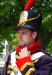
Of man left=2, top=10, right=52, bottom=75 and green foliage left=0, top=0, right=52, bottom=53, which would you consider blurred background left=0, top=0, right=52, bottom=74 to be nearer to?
green foliage left=0, top=0, right=52, bottom=53

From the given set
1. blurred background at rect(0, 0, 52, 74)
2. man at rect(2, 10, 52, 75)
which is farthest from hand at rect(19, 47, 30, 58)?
blurred background at rect(0, 0, 52, 74)

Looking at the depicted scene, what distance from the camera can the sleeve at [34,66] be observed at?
186 inches

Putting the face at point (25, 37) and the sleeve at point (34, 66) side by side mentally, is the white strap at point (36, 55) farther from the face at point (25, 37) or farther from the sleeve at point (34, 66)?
the face at point (25, 37)

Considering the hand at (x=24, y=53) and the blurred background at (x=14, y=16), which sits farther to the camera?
the blurred background at (x=14, y=16)

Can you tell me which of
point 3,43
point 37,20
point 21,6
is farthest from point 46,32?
point 37,20

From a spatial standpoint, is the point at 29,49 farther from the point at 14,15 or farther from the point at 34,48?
the point at 14,15

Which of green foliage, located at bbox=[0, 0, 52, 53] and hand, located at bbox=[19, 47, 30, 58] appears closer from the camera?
hand, located at bbox=[19, 47, 30, 58]

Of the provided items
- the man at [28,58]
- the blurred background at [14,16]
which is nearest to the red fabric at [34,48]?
the man at [28,58]

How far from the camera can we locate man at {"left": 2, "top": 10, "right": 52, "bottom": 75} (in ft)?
15.5

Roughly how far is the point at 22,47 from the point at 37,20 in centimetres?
41

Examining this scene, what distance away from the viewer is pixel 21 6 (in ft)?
32.8

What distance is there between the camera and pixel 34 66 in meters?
4.79

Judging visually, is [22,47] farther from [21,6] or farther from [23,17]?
[21,6]

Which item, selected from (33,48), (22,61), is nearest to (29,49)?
(33,48)
